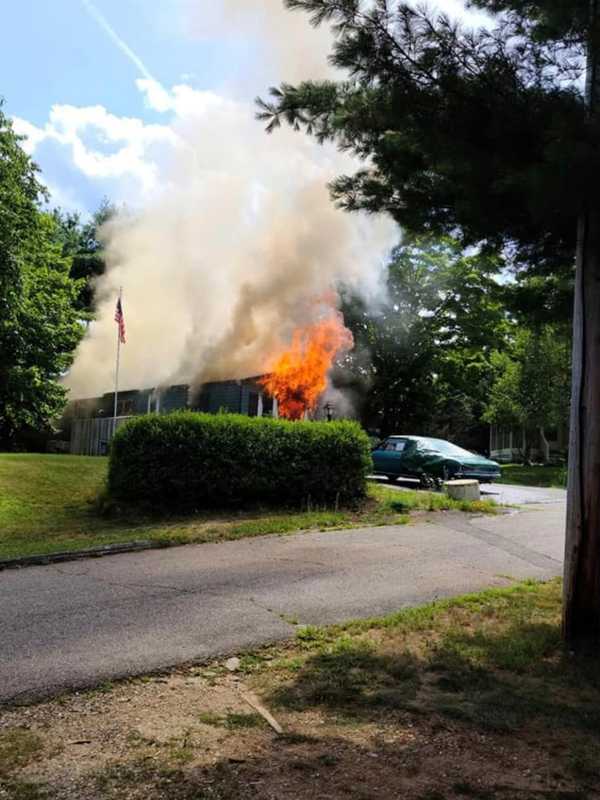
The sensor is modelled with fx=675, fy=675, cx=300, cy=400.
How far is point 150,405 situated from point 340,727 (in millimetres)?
20431

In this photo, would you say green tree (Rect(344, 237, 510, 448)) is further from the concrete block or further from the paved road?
the paved road

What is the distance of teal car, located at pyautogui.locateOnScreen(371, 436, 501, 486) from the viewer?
15.5 meters

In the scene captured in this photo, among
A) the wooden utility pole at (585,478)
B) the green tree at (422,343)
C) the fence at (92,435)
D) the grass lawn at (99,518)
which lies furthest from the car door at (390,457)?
the green tree at (422,343)

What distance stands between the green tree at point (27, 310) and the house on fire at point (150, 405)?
4.95ft

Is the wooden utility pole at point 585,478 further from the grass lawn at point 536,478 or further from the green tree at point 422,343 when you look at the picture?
the green tree at point 422,343

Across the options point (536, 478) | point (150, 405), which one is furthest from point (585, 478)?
point (150, 405)

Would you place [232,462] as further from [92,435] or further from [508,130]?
[92,435]

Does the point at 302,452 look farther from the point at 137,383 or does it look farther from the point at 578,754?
the point at 137,383

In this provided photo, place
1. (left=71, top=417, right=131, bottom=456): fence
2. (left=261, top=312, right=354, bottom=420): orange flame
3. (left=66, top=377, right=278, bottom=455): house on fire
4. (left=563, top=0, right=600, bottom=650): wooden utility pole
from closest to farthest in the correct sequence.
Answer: (left=563, top=0, right=600, bottom=650): wooden utility pole, (left=261, top=312, right=354, bottom=420): orange flame, (left=66, top=377, right=278, bottom=455): house on fire, (left=71, top=417, right=131, bottom=456): fence

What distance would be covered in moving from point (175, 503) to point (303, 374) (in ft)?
30.8

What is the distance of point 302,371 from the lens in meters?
19.4

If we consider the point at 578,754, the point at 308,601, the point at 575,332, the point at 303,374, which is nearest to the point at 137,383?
the point at 303,374

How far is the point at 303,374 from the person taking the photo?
19359 millimetres

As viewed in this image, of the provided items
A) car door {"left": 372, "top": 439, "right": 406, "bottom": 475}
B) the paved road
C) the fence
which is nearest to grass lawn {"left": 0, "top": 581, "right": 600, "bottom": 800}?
the paved road
